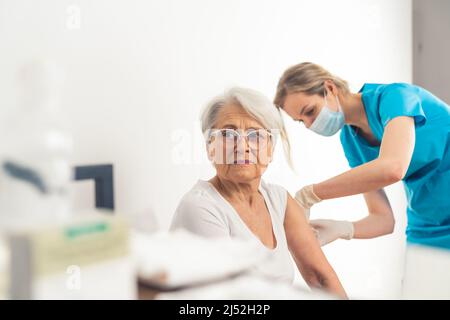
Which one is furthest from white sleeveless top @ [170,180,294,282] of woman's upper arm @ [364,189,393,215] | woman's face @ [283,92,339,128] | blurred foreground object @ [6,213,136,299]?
woman's upper arm @ [364,189,393,215]

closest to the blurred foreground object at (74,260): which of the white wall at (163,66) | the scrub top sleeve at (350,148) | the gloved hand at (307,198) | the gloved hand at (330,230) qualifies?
the white wall at (163,66)

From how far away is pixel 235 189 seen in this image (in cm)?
109

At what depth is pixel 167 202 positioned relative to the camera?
1.16m

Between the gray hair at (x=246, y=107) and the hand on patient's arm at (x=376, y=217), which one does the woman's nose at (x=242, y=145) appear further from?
the hand on patient's arm at (x=376, y=217)

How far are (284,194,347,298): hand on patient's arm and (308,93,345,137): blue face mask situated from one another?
0.30 m

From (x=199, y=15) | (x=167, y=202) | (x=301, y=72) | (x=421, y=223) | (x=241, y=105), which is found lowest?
(x=421, y=223)

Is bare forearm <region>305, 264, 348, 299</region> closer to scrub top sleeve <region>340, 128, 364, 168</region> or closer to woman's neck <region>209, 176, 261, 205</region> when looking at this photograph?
woman's neck <region>209, 176, 261, 205</region>

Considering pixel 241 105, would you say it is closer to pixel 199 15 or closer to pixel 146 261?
pixel 199 15

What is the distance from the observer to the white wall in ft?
3.18

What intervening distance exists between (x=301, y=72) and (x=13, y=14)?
77 cm

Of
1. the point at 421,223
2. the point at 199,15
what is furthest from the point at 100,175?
the point at 421,223

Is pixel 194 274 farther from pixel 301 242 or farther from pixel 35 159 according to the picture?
pixel 301 242

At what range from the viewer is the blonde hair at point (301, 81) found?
1.28m
